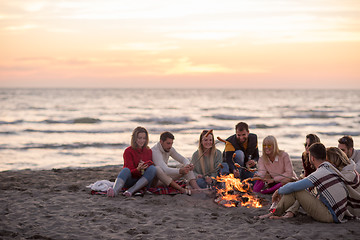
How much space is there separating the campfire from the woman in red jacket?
1.36m

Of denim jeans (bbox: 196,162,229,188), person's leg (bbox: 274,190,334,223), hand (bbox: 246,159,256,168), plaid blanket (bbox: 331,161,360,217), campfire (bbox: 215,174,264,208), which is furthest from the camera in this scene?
hand (bbox: 246,159,256,168)

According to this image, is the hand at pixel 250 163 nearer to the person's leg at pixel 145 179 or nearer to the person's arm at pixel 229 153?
the person's arm at pixel 229 153

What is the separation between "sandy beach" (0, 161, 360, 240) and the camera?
5172 millimetres

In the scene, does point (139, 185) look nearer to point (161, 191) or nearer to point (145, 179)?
point (145, 179)

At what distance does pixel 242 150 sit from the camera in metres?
8.05

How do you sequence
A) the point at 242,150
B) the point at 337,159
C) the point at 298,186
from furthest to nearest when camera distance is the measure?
the point at 242,150, the point at 337,159, the point at 298,186

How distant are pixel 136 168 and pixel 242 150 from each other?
2.29 meters

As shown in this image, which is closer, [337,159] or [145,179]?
[337,159]

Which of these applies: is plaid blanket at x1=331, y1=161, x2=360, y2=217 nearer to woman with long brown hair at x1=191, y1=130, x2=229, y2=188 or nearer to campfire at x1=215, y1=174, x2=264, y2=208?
campfire at x1=215, y1=174, x2=264, y2=208

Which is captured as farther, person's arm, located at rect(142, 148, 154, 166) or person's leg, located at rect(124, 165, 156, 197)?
person's arm, located at rect(142, 148, 154, 166)

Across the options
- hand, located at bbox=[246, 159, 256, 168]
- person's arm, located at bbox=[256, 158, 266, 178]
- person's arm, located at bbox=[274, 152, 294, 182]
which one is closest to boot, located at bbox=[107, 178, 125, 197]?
hand, located at bbox=[246, 159, 256, 168]

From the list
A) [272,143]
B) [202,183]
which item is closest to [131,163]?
[202,183]

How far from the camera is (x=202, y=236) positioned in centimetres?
518

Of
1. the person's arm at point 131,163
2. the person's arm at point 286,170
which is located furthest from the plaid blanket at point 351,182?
the person's arm at point 131,163
